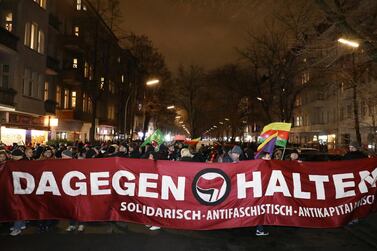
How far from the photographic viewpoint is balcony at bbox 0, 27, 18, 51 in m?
22.2

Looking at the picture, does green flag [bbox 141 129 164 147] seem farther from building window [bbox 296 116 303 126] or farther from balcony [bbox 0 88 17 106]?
building window [bbox 296 116 303 126]

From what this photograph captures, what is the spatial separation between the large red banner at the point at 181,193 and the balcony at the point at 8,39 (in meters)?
16.0

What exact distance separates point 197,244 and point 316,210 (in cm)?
257

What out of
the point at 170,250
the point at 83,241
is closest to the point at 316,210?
the point at 170,250

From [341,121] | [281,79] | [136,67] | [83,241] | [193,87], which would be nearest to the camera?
[83,241]

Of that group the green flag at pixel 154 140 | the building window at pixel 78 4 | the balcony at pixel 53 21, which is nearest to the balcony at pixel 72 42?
the balcony at pixel 53 21

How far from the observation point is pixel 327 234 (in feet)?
31.1

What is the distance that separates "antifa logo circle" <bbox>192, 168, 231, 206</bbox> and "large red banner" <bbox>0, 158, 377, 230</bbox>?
0.02m

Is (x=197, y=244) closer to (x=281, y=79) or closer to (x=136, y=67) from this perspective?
(x=281, y=79)

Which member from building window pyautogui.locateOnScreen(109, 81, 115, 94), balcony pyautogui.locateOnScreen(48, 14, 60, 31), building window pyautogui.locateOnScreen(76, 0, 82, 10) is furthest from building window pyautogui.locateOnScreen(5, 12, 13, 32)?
building window pyautogui.locateOnScreen(109, 81, 115, 94)

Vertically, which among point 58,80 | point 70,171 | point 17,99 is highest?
point 58,80

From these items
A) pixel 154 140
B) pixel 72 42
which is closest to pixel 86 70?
pixel 72 42

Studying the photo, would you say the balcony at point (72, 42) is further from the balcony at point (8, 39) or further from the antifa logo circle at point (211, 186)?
the antifa logo circle at point (211, 186)

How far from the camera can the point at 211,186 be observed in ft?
27.8
